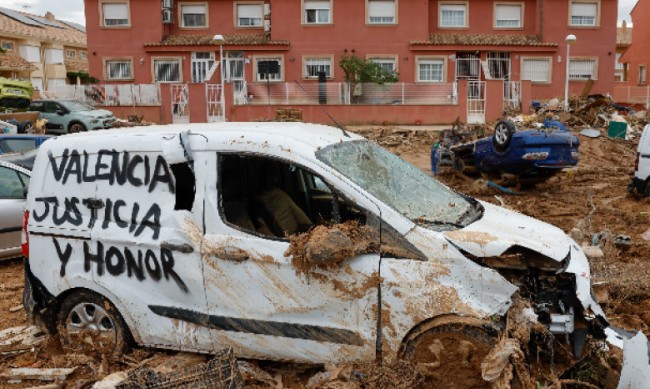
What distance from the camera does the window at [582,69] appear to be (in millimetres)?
35062

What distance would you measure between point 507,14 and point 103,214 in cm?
3374

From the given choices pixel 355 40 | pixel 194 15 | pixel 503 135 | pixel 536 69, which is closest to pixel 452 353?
pixel 503 135

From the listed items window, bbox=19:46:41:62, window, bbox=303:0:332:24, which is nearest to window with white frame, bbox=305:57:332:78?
window, bbox=303:0:332:24

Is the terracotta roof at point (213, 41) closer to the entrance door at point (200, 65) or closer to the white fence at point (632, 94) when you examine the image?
the entrance door at point (200, 65)

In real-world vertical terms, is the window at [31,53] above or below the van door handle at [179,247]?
above

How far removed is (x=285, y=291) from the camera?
176 inches

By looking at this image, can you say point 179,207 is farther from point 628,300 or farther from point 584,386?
point 628,300

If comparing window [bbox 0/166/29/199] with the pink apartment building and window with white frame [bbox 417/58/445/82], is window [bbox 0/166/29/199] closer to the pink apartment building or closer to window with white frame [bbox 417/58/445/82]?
the pink apartment building

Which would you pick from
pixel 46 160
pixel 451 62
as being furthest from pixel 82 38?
pixel 46 160

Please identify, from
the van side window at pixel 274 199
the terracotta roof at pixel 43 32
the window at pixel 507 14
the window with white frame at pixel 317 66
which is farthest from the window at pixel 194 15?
the van side window at pixel 274 199

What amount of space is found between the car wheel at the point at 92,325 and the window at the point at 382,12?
30.4m

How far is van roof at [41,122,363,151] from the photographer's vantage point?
4699 millimetres

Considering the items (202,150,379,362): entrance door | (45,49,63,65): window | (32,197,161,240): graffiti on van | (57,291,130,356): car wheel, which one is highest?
(45,49,63,65): window

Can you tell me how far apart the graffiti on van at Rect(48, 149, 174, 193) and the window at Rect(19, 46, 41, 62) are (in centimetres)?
5554
